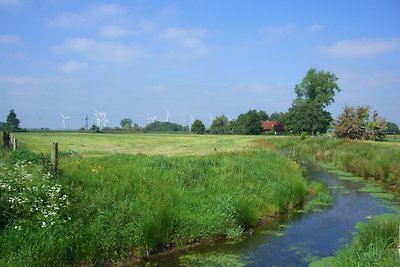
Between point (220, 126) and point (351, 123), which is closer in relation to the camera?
point (351, 123)

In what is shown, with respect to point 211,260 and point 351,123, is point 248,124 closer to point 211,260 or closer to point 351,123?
point 351,123

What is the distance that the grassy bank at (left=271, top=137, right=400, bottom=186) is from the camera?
28.8 m

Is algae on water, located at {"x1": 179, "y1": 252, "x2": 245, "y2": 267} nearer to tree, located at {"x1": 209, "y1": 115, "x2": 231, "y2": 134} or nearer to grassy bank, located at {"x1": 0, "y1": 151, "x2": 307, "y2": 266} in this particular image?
grassy bank, located at {"x1": 0, "y1": 151, "x2": 307, "y2": 266}

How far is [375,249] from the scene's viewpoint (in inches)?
364

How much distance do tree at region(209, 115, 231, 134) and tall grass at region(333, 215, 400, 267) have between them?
436 ft

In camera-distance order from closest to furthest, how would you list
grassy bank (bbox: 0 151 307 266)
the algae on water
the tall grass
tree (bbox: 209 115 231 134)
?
1. the tall grass
2. grassy bank (bbox: 0 151 307 266)
3. the algae on water
4. tree (bbox: 209 115 231 134)

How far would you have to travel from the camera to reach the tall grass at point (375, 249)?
8.38 m

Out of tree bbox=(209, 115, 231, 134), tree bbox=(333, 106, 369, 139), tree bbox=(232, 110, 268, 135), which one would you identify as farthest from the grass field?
tree bbox=(209, 115, 231, 134)

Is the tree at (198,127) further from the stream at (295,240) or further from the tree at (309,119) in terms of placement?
the stream at (295,240)

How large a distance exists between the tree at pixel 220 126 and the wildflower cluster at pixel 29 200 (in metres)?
134

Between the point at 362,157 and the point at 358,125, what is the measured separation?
30.1 metres

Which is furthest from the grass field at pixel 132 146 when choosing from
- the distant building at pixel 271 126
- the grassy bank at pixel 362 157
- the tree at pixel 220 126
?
the tree at pixel 220 126

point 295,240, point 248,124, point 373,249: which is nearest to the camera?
point 373,249

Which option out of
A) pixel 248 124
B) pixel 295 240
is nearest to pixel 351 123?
pixel 295 240
